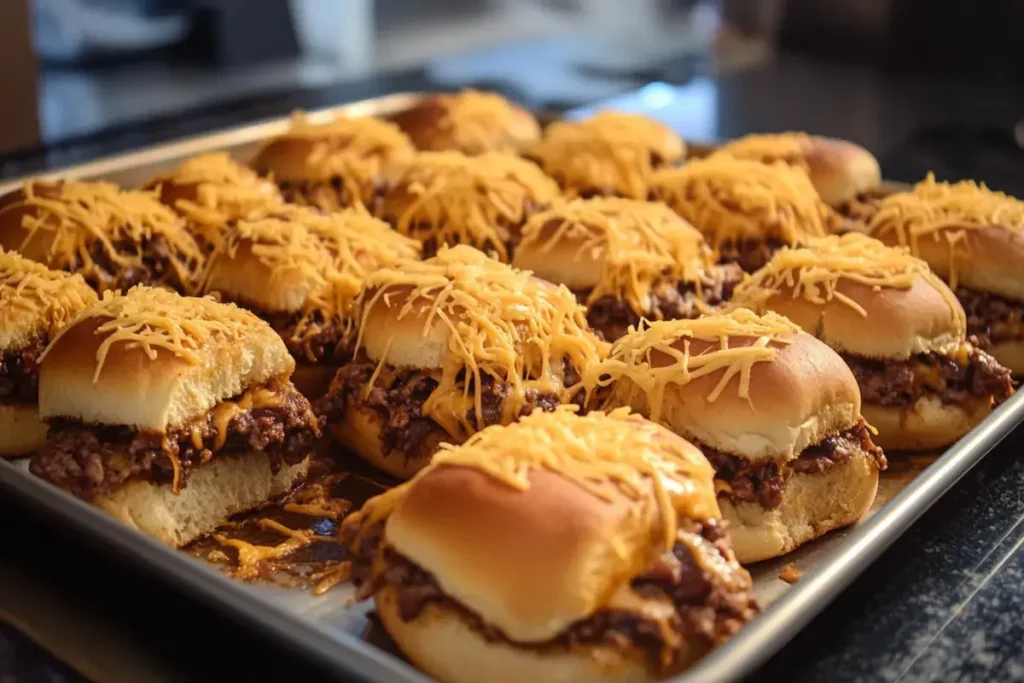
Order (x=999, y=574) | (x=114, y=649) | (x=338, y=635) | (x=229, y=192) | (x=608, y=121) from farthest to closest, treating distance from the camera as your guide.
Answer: (x=608, y=121)
(x=229, y=192)
(x=999, y=574)
(x=114, y=649)
(x=338, y=635)

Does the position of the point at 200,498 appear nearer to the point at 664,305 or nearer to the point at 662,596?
the point at 662,596

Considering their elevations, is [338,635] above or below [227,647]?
above

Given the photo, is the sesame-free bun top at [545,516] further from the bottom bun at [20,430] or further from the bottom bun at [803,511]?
the bottom bun at [20,430]

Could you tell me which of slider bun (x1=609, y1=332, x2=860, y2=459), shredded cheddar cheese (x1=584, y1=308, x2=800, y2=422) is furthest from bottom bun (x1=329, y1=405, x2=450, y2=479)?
slider bun (x1=609, y1=332, x2=860, y2=459)

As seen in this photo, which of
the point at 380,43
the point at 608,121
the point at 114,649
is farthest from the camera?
the point at 380,43

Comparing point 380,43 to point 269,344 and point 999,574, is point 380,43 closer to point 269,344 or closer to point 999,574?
point 269,344

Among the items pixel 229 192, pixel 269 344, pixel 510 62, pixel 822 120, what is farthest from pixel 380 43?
pixel 269 344
